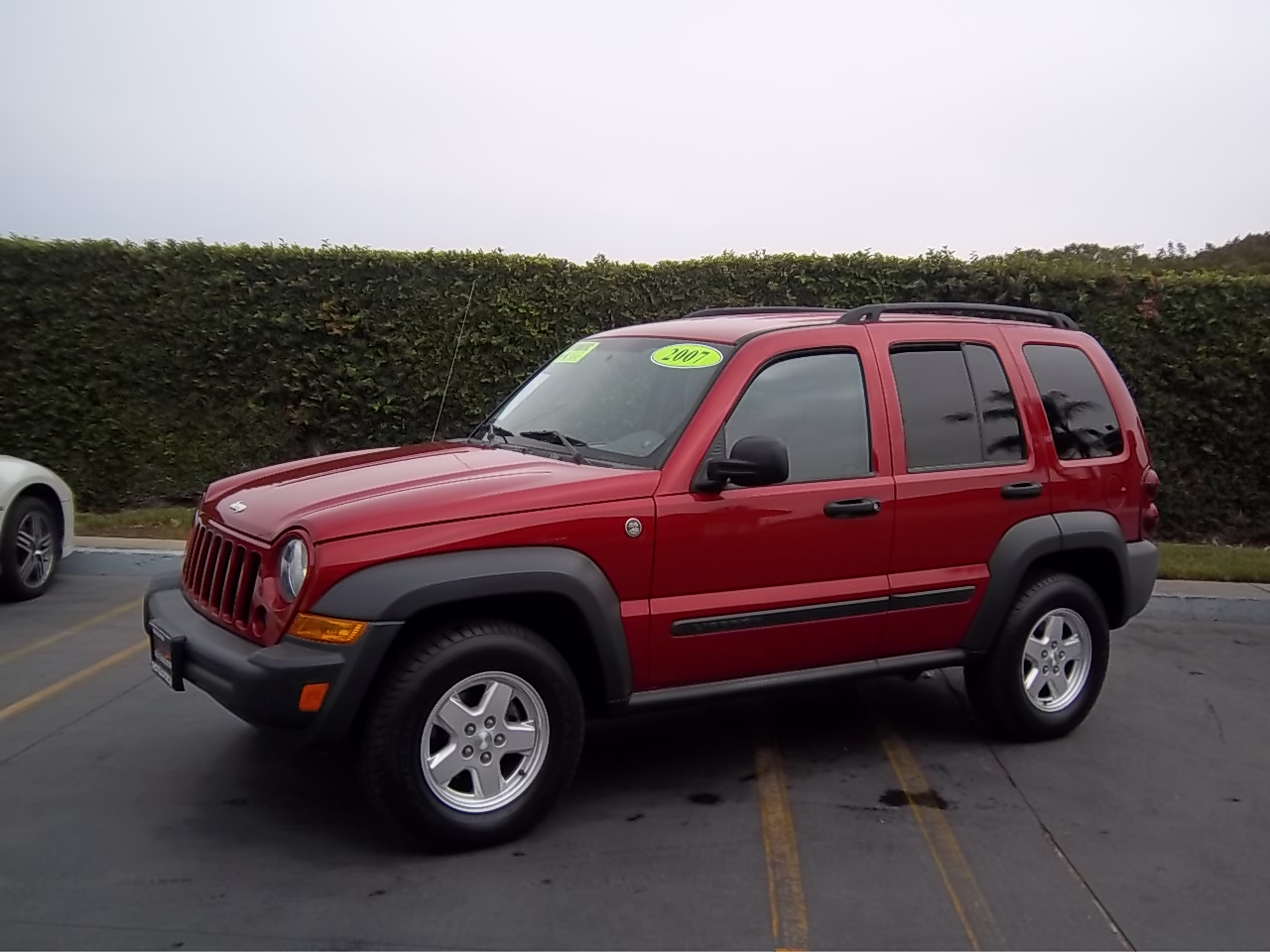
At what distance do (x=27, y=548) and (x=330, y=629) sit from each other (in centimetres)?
496

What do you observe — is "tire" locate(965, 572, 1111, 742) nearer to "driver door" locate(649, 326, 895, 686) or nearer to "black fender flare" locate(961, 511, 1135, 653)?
"black fender flare" locate(961, 511, 1135, 653)

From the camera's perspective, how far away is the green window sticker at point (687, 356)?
475 cm

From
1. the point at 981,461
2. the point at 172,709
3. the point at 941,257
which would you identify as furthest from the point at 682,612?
the point at 941,257

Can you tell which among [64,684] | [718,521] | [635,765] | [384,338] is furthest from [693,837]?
[384,338]

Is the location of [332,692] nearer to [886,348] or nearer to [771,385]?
[771,385]

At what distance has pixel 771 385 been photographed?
470cm

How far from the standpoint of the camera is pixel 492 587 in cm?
391

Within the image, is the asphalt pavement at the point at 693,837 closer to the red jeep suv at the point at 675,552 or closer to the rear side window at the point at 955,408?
the red jeep suv at the point at 675,552

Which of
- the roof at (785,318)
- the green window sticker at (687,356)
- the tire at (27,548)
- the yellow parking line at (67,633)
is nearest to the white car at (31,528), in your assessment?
the tire at (27,548)

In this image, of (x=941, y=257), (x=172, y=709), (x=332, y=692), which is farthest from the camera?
(x=941, y=257)

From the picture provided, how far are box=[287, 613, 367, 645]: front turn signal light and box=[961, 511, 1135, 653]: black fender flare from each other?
2734 mm

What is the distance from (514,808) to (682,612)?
0.93 metres

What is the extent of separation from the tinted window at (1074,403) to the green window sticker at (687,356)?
1.68m

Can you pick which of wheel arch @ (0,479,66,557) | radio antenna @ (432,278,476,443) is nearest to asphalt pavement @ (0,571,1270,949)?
wheel arch @ (0,479,66,557)
